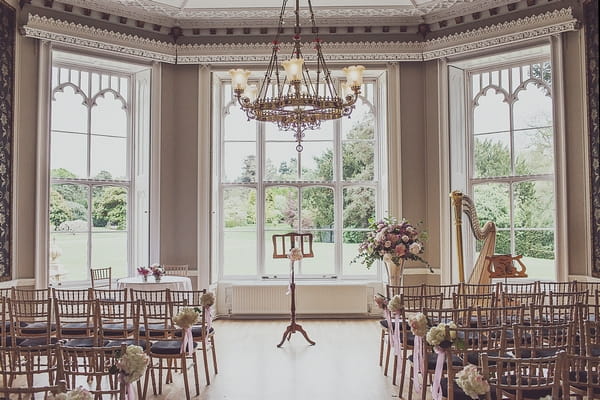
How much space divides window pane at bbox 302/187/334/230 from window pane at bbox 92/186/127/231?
2816mm

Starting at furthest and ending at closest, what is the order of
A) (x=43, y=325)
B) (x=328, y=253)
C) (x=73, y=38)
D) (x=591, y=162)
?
(x=328, y=253) → (x=73, y=38) → (x=591, y=162) → (x=43, y=325)

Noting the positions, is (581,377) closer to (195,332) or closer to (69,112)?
(195,332)

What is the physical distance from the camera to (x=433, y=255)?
8164mm

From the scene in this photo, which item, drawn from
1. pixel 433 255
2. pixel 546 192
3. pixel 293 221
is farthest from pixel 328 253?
pixel 546 192

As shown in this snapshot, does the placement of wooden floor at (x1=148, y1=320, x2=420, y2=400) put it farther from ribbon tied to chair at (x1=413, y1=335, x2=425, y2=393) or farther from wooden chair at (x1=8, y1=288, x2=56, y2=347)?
wooden chair at (x1=8, y1=288, x2=56, y2=347)

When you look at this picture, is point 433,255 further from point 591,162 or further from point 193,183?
point 193,183

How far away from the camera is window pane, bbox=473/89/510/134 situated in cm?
798

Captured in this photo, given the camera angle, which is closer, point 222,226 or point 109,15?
point 109,15

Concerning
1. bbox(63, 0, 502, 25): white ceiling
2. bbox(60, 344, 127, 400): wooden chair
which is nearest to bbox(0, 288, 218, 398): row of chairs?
bbox(60, 344, 127, 400): wooden chair

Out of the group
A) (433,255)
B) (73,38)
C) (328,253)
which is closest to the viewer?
(73,38)

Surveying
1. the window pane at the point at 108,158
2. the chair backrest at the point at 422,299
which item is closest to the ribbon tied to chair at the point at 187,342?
the chair backrest at the point at 422,299

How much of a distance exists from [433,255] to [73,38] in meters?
5.89

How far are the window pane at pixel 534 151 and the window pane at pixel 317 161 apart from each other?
2857 millimetres

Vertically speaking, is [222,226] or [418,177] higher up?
[418,177]
